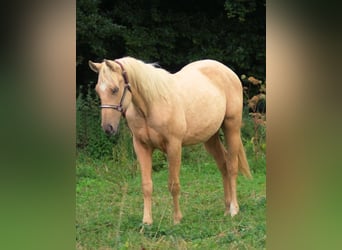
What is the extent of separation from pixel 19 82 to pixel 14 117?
0.26 ft

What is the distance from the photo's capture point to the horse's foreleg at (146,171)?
3.00m

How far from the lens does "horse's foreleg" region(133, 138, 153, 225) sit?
9.84 feet

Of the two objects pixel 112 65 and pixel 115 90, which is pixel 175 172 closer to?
pixel 115 90

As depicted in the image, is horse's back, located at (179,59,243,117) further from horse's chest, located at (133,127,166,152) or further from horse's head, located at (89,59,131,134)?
horse's head, located at (89,59,131,134)

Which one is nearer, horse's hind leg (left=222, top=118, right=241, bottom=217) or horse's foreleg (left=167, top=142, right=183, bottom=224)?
horse's foreleg (left=167, top=142, right=183, bottom=224)

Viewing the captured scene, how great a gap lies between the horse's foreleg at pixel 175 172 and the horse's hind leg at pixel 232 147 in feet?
1.15

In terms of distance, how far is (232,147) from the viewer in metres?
3.24

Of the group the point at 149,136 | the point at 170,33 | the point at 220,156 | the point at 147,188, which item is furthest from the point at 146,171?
the point at 170,33

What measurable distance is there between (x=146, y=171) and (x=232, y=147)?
578mm

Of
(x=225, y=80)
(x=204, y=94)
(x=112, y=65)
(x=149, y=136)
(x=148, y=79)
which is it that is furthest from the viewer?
(x=225, y=80)

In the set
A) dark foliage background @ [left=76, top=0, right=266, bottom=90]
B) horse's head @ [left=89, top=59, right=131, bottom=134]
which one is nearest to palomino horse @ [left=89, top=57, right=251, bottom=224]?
horse's head @ [left=89, top=59, right=131, bottom=134]

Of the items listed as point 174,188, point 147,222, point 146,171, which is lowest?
point 147,222

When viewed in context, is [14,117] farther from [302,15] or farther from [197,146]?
[197,146]

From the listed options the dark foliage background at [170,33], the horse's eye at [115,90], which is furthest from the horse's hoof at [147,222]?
the dark foliage background at [170,33]
